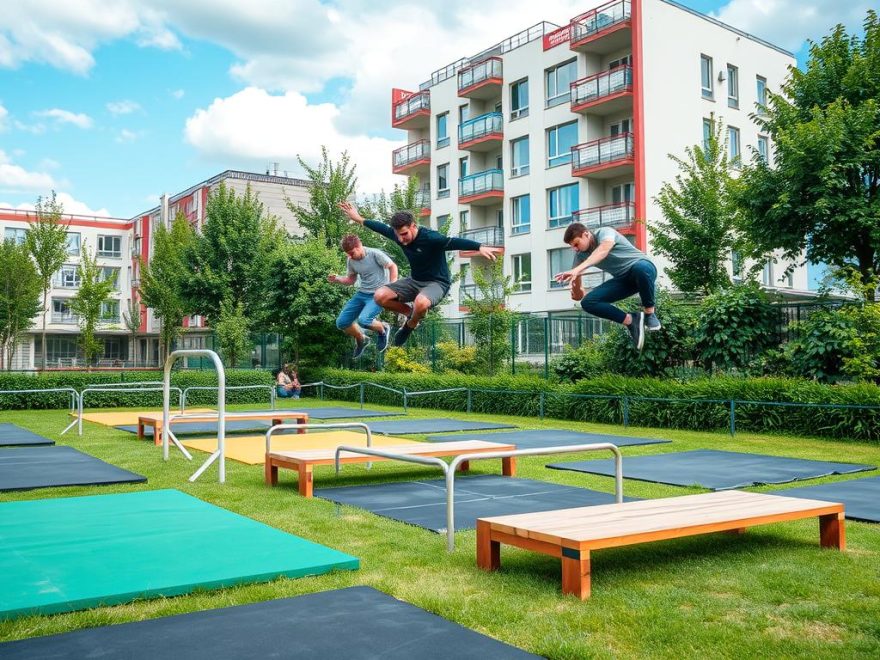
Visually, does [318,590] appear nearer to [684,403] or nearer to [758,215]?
[684,403]

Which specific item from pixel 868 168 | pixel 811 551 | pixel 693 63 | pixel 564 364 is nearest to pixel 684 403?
pixel 564 364

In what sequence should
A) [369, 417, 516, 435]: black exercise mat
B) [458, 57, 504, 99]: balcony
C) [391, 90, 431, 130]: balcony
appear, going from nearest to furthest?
[369, 417, 516, 435]: black exercise mat, [458, 57, 504, 99]: balcony, [391, 90, 431, 130]: balcony

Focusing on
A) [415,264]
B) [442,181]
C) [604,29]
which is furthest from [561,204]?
[415,264]

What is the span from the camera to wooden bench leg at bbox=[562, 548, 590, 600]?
4.75 metres

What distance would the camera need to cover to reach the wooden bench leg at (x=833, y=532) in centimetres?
607

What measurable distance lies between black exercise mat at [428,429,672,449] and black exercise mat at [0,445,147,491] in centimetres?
564

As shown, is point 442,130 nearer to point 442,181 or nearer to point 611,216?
point 442,181

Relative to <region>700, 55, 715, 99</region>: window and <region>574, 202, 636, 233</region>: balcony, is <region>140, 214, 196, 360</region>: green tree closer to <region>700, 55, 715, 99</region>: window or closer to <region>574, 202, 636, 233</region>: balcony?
<region>574, 202, 636, 233</region>: balcony

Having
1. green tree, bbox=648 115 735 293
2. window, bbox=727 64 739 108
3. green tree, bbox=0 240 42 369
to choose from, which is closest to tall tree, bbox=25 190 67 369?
green tree, bbox=0 240 42 369

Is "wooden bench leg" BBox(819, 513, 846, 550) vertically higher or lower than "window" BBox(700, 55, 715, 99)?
lower

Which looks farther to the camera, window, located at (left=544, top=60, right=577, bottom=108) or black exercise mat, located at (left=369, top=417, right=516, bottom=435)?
window, located at (left=544, top=60, right=577, bottom=108)

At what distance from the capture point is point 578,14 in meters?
30.9

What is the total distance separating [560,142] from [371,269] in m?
23.5

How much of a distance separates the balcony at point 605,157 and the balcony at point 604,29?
11.7 feet
